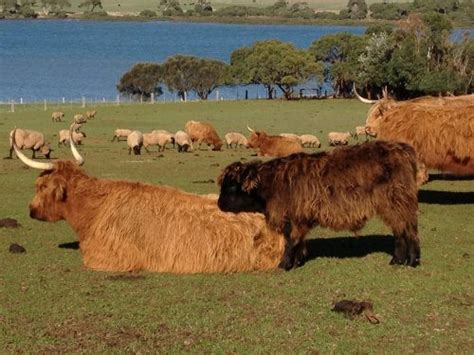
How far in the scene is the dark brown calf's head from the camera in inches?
436

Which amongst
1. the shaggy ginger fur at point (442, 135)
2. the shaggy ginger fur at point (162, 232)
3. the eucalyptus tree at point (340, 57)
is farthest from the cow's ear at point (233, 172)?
the eucalyptus tree at point (340, 57)

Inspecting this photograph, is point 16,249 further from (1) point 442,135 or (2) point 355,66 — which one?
(2) point 355,66

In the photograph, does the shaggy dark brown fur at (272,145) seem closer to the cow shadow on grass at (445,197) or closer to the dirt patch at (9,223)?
the cow shadow on grass at (445,197)

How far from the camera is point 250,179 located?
36.4 feet

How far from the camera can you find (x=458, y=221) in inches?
605

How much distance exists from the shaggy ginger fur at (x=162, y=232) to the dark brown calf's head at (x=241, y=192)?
0.14 m

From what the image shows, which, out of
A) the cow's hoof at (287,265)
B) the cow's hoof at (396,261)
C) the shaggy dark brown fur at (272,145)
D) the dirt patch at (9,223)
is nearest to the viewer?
the cow's hoof at (287,265)

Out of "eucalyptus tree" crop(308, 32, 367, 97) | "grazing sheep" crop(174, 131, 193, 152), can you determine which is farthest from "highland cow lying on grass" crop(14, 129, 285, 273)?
"eucalyptus tree" crop(308, 32, 367, 97)

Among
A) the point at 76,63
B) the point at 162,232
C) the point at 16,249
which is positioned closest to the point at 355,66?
the point at 16,249

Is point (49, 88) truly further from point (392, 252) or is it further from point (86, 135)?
point (392, 252)

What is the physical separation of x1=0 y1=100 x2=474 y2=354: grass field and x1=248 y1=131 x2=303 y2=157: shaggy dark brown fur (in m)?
14.6

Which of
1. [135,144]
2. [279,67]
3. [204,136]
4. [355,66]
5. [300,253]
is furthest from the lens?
[355,66]

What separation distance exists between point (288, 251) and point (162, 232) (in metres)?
1.52

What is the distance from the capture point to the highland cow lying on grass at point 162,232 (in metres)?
10.9
